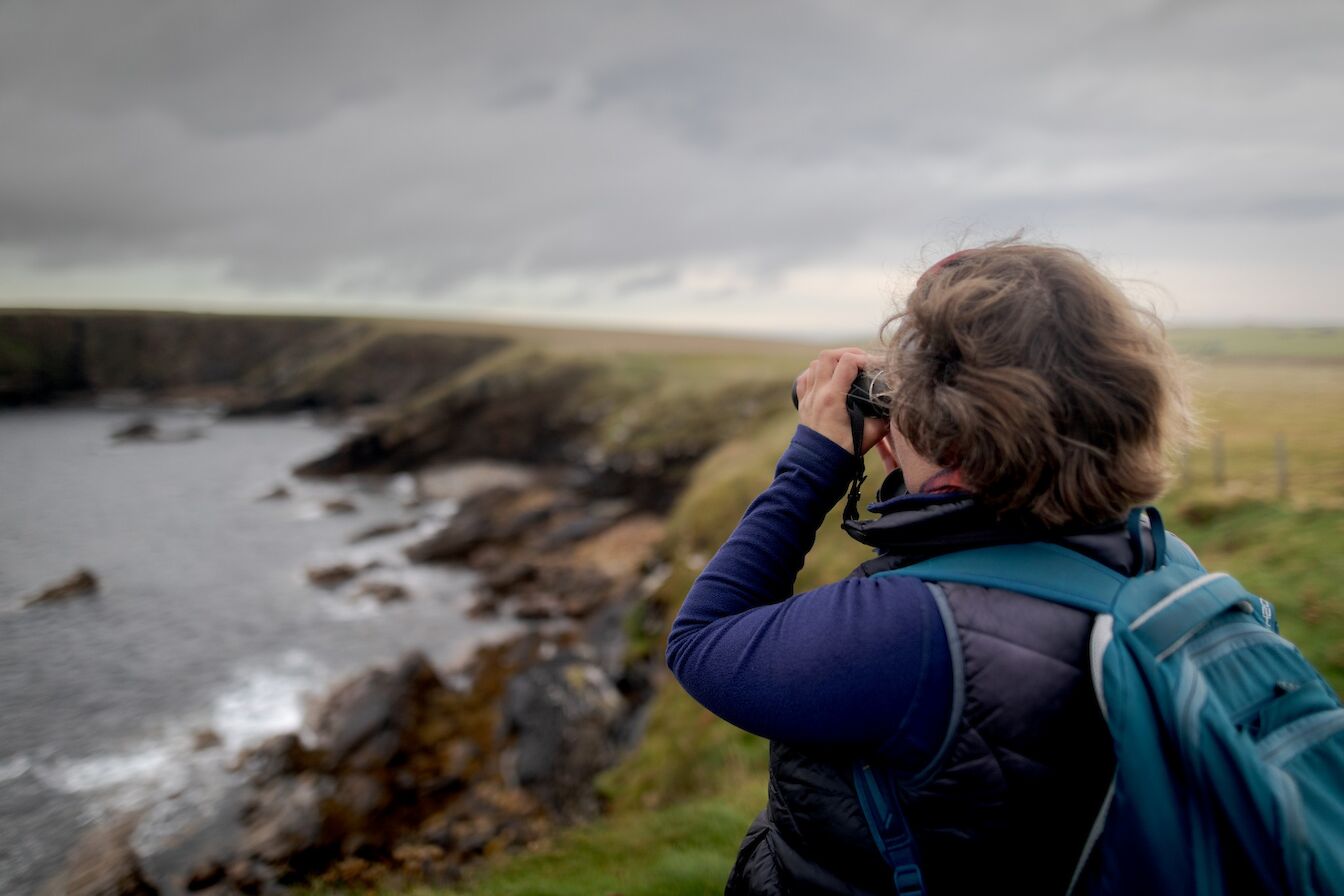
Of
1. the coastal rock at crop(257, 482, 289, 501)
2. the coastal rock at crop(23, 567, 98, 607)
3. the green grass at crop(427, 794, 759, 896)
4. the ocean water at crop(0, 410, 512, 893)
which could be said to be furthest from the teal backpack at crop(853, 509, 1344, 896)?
the coastal rock at crop(257, 482, 289, 501)

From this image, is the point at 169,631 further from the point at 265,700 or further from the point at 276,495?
the point at 276,495

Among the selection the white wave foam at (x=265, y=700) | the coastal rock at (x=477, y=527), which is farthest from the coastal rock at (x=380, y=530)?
the white wave foam at (x=265, y=700)

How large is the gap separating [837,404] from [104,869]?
1356 cm

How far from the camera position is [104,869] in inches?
389

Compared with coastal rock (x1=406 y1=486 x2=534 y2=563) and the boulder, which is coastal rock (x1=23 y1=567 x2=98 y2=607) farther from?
the boulder

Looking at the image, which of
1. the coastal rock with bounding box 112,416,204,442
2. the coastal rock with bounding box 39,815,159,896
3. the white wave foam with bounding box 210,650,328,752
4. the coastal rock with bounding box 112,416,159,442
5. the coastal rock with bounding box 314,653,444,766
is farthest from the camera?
the coastal rock with bounding box 112,416,204,442

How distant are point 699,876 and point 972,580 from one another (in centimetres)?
497

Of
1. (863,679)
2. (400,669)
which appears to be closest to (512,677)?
(400,669)

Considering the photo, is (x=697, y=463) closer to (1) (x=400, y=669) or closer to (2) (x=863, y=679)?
(1) (x=400, y=669)

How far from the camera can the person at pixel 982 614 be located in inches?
65.3

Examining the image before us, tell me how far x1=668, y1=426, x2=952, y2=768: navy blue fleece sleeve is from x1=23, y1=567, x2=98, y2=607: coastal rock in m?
A: 30.5

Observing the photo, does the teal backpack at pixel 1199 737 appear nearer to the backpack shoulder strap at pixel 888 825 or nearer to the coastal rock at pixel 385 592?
the backpack shoulder strap at pixel 888 825

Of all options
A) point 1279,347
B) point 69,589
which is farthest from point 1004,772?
point 1279,347

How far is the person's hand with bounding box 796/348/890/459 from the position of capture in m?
2.18
